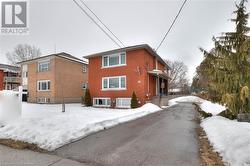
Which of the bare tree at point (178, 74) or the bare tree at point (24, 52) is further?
the bare tree at point (178, 74)

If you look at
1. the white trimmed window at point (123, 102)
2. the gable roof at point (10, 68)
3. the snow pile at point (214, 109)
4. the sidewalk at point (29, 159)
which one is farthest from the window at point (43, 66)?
the sidewalk at point (29, 159)

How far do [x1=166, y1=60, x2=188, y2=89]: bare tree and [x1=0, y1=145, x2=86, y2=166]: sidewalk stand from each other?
52451 millimetres

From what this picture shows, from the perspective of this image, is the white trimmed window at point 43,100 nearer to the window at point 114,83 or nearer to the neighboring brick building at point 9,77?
the window at point 114,83

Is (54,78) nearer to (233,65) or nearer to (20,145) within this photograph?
(20,145)

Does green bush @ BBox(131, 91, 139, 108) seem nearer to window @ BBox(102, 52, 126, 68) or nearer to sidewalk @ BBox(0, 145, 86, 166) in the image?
A: window @ BBox(102, 52, 126, 68)

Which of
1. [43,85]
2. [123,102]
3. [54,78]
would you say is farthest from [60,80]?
[123,102]

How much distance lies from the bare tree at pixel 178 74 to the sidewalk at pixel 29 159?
5245cm

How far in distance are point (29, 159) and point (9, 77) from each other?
145 ft

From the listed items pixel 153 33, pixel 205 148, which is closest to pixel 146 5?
pixel 153 33

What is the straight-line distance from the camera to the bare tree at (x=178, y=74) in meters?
56.0

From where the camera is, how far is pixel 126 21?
14.2m

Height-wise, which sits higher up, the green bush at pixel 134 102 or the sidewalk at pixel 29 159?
the green bush at pixel 134 102

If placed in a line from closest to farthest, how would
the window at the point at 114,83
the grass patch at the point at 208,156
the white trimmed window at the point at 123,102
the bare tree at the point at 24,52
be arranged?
the grass patch at the point at 208,156
the white trimmed window at the point at 123,102
the window at the point at 114,83
the bare tree at the point at 24,52

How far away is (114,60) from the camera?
21.0m
